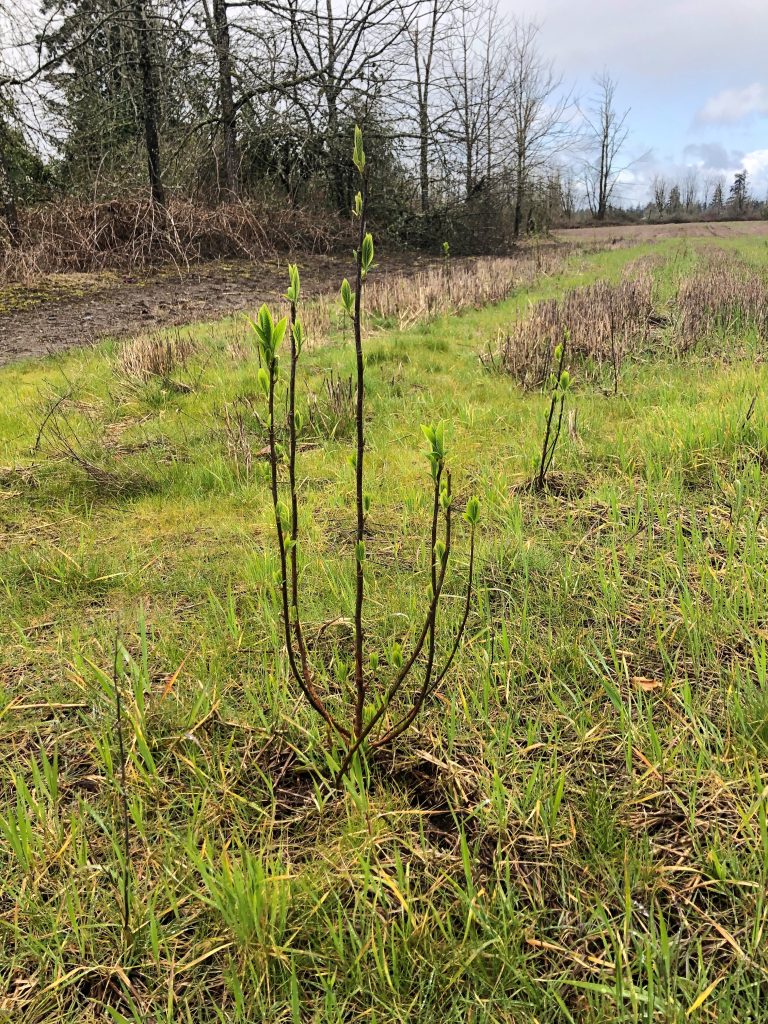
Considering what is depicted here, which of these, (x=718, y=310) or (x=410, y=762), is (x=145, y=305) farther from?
(x=410, y=762)

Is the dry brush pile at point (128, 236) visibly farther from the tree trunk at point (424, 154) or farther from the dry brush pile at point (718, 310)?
the dry brush pile at point (718, 310)

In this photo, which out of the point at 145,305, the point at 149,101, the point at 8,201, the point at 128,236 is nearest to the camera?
the point at 145,305

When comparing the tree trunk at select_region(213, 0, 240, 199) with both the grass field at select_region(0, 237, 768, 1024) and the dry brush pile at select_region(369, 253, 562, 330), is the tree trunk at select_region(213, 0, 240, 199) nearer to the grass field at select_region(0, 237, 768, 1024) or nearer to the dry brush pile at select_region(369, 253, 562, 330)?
the dry brush pile at select_region(369, 253, 562, 330)

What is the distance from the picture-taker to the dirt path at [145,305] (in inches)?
281

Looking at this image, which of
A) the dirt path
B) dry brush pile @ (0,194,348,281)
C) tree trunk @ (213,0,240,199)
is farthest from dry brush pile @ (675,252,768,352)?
tree trunk @ (213,0,240,199)

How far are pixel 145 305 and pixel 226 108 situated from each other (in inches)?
305

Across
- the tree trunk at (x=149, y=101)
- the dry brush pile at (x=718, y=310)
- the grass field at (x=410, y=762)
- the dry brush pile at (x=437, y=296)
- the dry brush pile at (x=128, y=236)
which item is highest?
the tree trunk at (x=149, y=101)

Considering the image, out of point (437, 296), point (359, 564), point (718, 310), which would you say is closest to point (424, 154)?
point (437, 296)

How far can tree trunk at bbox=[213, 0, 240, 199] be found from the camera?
1277cm

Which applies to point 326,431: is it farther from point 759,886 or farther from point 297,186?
point 297,186

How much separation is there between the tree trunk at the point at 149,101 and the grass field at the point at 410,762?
37.5ft

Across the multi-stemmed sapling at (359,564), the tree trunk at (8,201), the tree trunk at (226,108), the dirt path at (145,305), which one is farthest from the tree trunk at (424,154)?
the multi-stemmed sapling at (359,564)

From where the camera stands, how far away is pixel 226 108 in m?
13.5

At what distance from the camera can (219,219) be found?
42.0 feet
